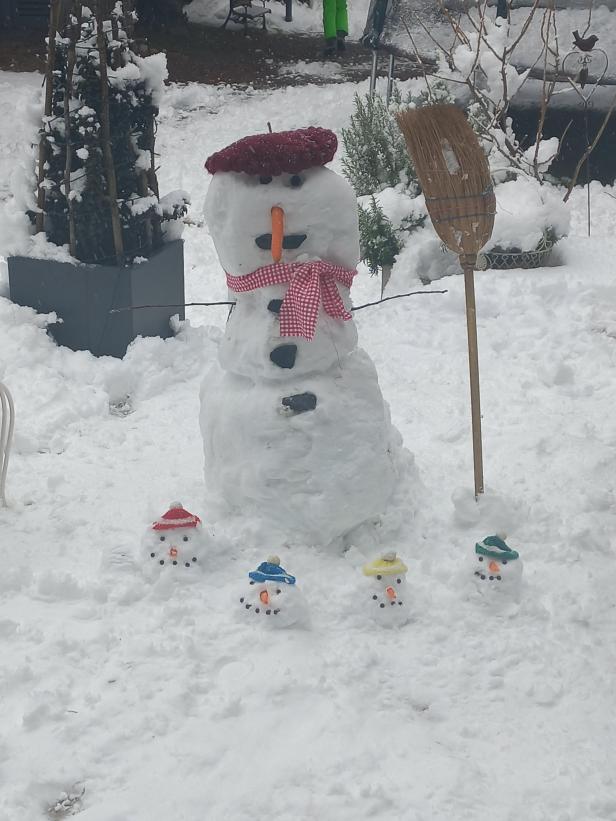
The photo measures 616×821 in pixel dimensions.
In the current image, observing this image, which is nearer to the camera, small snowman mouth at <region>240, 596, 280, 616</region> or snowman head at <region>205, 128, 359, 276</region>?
small snowman mouth at <region>240, 596, 280, 616</region>

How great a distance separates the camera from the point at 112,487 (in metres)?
4.69

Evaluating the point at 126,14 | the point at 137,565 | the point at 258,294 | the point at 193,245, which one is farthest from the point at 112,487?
the point at 193,245

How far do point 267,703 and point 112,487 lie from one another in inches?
69.1

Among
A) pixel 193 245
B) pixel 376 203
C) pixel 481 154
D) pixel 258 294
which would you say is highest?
pixel 481 154

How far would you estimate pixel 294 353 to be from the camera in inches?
155

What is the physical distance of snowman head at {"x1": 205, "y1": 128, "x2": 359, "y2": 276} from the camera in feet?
12.3

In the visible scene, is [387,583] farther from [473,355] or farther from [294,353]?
[473,355]

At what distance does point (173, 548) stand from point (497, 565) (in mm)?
1214

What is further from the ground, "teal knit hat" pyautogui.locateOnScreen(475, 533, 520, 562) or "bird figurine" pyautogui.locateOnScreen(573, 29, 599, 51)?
"bird figurine" pyautogui.locateOnScreen(573, 29, 599, 51)

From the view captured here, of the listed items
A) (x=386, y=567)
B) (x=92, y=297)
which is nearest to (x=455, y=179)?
(x=386, y=567)

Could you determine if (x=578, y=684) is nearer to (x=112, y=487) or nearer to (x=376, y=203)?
(x=112, y=487)

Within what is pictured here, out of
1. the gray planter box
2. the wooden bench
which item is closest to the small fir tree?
the gray planter box

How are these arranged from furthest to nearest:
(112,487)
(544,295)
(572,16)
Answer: (572,16) < (544,295) < (112,487)

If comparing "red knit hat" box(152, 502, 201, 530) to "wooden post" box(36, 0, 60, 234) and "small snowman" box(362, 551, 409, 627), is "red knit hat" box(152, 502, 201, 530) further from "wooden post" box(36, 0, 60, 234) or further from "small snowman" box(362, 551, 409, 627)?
"wooden post" box(36, 0, 60, 234)
